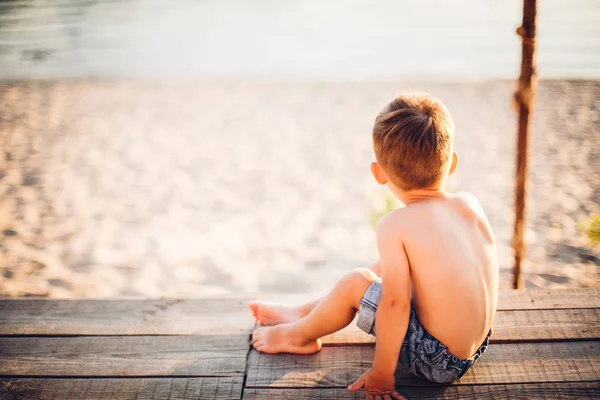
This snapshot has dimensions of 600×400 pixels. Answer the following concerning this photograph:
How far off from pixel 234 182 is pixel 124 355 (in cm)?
308

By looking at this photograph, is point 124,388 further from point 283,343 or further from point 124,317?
point 283,343

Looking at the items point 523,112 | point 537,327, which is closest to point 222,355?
point 537,327

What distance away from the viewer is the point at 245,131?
586 cm

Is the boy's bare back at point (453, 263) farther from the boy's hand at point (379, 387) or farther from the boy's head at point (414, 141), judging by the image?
the boy's hand at point (379, 387)

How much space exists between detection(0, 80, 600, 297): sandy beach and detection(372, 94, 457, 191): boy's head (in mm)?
2060

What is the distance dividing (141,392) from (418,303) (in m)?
1.03

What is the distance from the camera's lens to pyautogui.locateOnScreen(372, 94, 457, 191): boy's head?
5.00 ft

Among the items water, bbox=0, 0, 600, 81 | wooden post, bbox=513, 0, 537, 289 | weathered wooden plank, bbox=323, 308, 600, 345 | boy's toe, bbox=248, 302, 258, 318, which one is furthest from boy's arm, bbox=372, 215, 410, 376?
water, bbox=0, 0, 600, 81

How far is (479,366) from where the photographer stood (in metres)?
1.83

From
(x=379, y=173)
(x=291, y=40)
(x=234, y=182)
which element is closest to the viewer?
(x=379, y=173)

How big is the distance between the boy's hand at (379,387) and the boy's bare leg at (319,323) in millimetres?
225

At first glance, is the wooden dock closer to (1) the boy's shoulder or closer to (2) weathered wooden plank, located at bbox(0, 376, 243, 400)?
(2) weathered wooden plank, located at bbox(0, 376, 243, 400)

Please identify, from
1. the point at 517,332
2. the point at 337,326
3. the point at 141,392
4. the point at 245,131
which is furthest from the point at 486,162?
the point at 141,392

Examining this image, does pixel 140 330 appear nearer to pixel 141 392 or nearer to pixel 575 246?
pixel 141 392
